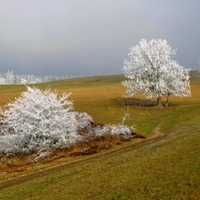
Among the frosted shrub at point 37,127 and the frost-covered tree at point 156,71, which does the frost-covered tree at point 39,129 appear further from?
the frost-covered tree at point 156,71

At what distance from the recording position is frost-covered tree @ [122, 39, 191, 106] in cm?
5219

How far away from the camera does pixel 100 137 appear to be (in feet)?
112

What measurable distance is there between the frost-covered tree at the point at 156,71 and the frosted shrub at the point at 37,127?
77.3 feet

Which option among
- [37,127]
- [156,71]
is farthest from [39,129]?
[156,71]

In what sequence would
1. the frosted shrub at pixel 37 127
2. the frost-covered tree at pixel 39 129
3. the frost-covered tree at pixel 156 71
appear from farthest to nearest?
1. the frost-covered tree at pixel 156 71
2. the frosted shrub at pixel 37 127
3. the frost-covered tree at pixel 39 129

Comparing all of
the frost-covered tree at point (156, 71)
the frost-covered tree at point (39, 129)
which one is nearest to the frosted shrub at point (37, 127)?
the frost-covered tree at point (39, 129)

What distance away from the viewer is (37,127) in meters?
32.2

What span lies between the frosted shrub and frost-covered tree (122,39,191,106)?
77.3ft

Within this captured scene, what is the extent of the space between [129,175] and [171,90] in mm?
39195

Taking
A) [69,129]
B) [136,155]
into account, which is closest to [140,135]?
[69,129]

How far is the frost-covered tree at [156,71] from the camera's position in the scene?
171ft

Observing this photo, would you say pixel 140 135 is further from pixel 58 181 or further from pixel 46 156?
pixel 58 181

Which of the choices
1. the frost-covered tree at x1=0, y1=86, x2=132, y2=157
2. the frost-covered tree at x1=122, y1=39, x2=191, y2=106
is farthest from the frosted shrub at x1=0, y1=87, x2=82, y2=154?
the frost-covered tree at x1=122, y1=39, x2=191, y2=106

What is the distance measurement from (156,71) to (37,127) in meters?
29.5
